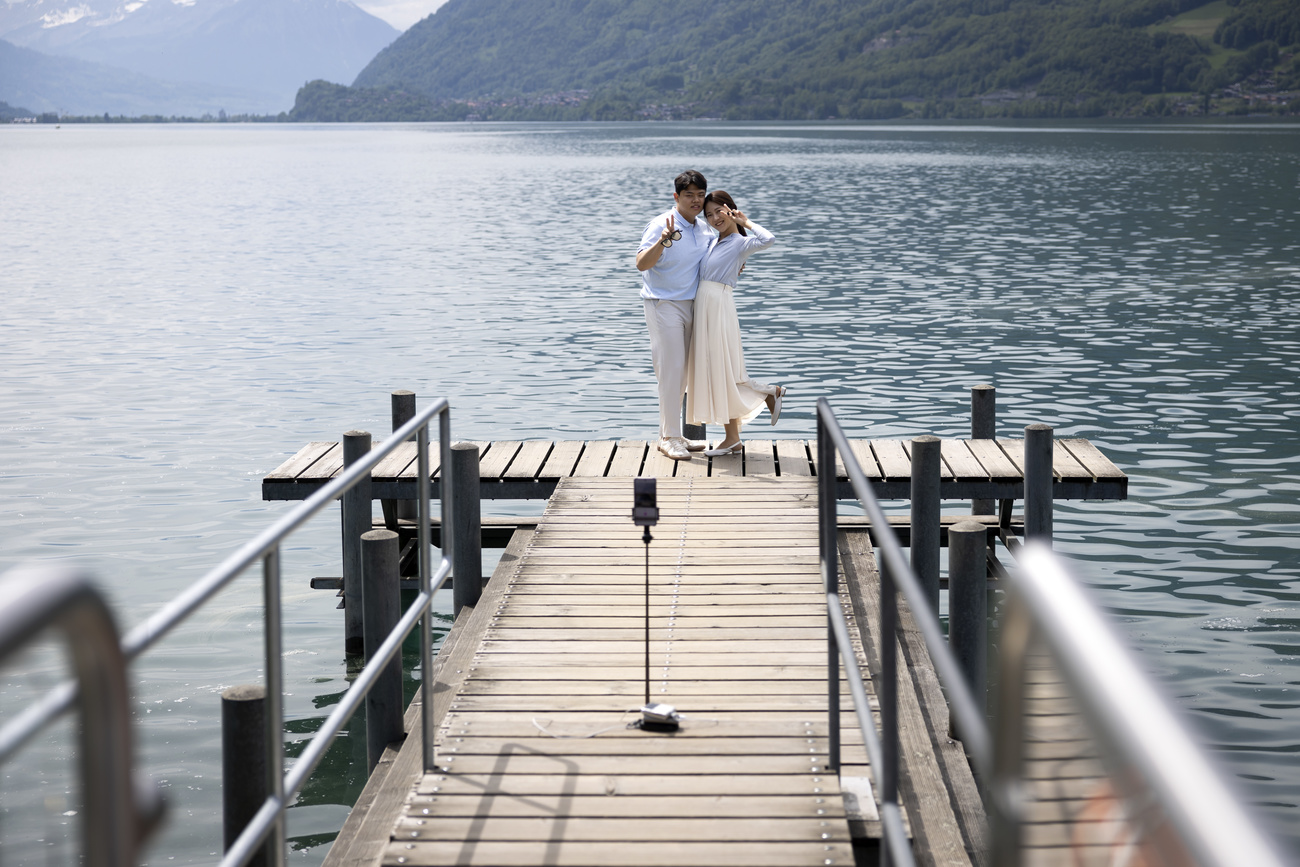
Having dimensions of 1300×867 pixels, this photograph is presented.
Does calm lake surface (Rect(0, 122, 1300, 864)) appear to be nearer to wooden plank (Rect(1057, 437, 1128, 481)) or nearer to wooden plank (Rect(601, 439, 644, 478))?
wooden plank (Rect(1057, 437, 1128, 481))

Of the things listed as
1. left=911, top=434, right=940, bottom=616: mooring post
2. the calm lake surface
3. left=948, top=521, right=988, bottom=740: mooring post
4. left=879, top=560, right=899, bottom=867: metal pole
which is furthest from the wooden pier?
the calm lake surface

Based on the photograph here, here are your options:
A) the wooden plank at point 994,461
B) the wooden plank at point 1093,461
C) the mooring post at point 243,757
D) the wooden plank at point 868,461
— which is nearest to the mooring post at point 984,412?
the wooden plank at point 994,461

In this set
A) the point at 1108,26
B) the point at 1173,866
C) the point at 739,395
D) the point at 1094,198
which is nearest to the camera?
the point at 1173,866

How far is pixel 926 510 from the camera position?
7.53 m

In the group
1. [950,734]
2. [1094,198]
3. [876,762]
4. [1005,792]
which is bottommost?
[950,734]

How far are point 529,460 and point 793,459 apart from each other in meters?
1.82

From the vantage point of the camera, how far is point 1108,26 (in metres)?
191

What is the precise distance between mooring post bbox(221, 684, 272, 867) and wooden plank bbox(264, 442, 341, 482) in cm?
392

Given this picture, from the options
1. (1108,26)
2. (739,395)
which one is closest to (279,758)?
(739,395)

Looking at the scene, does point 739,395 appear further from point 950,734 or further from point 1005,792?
point 1005,792

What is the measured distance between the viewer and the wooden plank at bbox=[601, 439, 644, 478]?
8.92 metres

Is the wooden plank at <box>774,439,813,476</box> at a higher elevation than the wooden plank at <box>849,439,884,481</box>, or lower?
lower

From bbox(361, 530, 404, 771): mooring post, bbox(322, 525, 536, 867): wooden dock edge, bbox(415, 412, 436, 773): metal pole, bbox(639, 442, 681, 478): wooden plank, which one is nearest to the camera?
bbox(322, 525, 536, 867): wooden dock edge

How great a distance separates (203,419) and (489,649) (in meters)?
10.6
